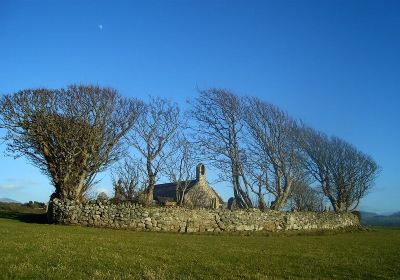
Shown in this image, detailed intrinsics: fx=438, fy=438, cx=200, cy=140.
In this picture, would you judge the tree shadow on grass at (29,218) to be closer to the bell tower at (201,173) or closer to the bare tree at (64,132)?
the bare tree at (64,132)

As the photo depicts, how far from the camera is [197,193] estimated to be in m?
60.1

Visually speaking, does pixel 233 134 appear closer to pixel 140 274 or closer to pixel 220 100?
pixel 220 100

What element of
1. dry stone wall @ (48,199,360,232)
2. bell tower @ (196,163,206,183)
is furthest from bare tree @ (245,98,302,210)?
bell tower @ (196,163,206,183)

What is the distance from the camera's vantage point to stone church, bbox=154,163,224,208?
56228 millimetres

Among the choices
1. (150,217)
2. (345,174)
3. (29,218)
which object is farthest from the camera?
(345,174)

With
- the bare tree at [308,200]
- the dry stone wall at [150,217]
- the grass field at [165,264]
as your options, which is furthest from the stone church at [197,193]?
the grass field at [165,264]

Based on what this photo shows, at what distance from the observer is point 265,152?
131 ft

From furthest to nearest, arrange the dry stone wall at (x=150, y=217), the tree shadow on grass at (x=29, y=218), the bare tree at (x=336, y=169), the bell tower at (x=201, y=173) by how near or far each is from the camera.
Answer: the bell tower at (x=201, y=173) < the bare tree at (x=336, y=169) < the tree shadow on grass at (x=29, y=218) < the dry stone wall at (x=150, y=217)

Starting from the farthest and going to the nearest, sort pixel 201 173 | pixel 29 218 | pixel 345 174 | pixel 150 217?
pixel 201 173, pixel 345 174, pixel 29 218, pixel 150 217

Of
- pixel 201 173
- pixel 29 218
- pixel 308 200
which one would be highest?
pixel 201 173

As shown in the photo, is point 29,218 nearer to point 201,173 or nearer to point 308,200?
point 308,200

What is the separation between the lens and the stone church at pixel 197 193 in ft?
184

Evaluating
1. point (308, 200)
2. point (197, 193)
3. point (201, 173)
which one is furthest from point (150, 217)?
point (201, 173)

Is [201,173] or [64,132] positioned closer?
[64,132]
